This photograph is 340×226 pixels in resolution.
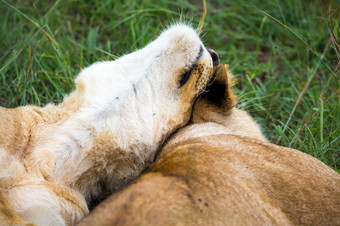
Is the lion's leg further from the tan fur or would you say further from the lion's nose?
the lion's nose

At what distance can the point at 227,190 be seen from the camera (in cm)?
202

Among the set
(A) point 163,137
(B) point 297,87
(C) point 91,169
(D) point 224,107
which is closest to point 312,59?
(B) point 297,87

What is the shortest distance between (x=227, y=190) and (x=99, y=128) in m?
0.86

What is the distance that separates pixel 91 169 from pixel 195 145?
1.96 ft

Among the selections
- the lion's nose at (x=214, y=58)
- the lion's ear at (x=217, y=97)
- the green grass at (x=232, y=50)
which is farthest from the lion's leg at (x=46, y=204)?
the green grass at (x=232, y=50)

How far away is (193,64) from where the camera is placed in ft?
9.16

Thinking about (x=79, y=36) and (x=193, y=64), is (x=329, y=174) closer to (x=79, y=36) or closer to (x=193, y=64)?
(x=193, y=64)

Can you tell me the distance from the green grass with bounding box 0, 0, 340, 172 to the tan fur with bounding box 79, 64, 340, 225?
115 centimetres

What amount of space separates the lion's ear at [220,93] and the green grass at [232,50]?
1.89 ft

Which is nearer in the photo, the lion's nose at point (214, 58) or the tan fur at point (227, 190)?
the tan fur at point (227, 190)

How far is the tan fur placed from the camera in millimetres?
1866

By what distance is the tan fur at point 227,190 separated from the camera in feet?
6.12

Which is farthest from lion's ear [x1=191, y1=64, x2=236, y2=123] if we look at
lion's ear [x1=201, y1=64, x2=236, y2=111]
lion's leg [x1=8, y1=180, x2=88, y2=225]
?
lion's leg [x1=8, y1=180, x2=88, y2=225]

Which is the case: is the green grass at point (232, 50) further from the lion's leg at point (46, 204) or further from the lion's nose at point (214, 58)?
the lion's leg at point (46, 204)
